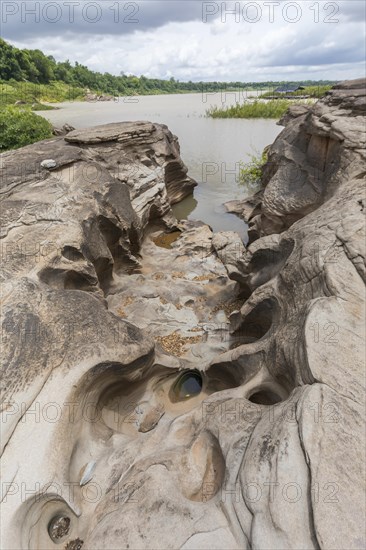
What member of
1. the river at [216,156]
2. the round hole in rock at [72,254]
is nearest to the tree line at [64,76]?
the river at [216,156]

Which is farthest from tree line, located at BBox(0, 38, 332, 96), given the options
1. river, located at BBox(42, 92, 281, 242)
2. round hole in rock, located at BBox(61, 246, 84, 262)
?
round hole in rock, located at BBox(61, 246, 84, 262)

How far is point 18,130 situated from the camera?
1291cm

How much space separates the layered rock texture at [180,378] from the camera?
2.40m

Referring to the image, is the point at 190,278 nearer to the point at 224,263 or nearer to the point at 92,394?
the point at 224,263

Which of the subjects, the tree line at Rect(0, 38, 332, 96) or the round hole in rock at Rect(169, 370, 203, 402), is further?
the tree line at Rect(0, 38, 332, 96)

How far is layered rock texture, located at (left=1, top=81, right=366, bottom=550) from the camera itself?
7.88 feet

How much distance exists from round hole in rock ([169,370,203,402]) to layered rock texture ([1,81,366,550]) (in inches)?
0.9

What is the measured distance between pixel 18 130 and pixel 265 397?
1344cm

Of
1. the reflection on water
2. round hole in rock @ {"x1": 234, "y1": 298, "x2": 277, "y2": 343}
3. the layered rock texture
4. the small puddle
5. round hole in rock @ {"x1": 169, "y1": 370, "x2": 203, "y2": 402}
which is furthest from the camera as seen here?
the reflection on water

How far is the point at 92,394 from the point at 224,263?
5433mm

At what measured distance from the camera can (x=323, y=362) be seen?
2.94 meters

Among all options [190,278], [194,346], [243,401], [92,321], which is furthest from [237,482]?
[190,278]

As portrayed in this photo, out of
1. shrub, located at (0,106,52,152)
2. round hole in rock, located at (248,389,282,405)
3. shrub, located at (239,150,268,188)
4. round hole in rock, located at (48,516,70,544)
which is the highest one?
shrub, located at (0,106,52,152)

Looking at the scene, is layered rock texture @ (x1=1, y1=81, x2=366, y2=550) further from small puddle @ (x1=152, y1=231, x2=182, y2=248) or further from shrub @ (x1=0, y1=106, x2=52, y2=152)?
shrub @ (x1=0, y1=106, x2=52, y2=152)
